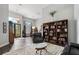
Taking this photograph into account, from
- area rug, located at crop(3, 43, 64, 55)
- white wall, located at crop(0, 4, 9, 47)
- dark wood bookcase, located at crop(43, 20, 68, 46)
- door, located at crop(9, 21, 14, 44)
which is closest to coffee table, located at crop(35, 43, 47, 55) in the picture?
area rug, located at crop(3, 43, 64, 55)

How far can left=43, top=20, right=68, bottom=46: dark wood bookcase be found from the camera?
2.34m

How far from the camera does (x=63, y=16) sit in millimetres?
2240

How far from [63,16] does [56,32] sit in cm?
49

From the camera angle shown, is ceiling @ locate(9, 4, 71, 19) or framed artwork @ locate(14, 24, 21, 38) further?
framed artwork @ locate(14, 24, 21, 38)

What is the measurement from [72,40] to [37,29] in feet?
3.06

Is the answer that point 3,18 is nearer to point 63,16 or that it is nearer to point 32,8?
point 32,8

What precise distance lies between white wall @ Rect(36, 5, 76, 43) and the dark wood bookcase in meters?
0.11

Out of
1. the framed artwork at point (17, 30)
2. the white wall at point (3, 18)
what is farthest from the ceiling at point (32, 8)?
the framed artwork at point (17, 30)

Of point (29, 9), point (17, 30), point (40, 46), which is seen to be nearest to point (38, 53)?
point (40, 46)

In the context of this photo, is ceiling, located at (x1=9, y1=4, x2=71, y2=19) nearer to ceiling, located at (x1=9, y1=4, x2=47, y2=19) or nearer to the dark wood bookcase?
ceiling, located at (x1=9, y1=4, x2=47, y2=19)

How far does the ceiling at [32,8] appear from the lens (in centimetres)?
204

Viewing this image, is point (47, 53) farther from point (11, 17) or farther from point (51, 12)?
point (11, 17)

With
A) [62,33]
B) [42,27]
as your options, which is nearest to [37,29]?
[42,27]

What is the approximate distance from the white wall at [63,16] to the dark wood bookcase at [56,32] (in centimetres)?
11
